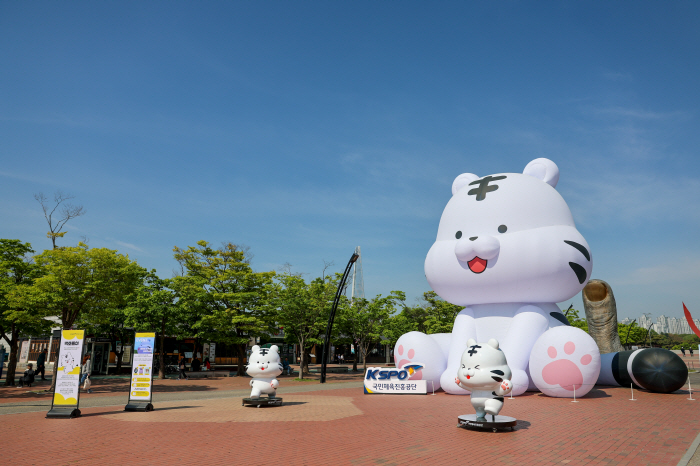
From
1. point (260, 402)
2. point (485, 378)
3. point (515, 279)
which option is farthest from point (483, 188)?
point (260, 402)

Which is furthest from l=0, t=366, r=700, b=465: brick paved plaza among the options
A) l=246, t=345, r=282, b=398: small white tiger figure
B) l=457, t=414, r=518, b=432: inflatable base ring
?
l=246, t=345, r=282, b=398: small white tiger figure

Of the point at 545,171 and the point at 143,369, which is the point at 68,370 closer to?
the point at 143,369

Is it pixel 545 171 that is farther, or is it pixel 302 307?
pixel 302 307

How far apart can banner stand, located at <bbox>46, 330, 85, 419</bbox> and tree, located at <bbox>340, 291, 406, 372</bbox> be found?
72.7 ft

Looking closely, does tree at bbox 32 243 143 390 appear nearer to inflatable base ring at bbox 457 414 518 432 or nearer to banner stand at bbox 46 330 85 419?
banner stand at bbox 46 330 85 419

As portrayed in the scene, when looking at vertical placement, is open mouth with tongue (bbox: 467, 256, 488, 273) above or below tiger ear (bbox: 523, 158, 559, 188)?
below

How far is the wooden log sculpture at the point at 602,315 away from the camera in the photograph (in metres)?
26.2

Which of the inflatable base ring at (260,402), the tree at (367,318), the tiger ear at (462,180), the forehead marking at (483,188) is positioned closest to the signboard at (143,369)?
the inflatable base ring at (260,402)

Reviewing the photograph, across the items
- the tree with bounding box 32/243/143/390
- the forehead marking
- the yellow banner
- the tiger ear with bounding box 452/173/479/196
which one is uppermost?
the tiger ear with bounding box 452/173/479/196

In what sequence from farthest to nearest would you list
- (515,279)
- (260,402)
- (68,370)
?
(515,279), (260,402), (68,370)

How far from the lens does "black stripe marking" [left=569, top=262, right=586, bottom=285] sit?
16.0 m

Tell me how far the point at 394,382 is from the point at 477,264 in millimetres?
5702

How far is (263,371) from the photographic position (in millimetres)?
14547

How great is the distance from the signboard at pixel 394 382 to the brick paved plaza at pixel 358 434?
150 centimetres
